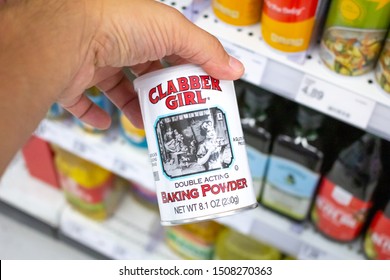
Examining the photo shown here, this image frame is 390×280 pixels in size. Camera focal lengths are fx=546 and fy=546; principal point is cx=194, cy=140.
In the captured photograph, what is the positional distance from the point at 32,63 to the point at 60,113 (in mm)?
839

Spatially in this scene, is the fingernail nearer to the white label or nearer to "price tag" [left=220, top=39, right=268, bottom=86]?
"price tag" [left=220, top=39, right=268, bottom=86]

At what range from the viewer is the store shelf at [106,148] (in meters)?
1.48

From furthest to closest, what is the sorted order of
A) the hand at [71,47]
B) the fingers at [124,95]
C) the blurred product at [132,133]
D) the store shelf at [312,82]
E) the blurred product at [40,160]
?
the blurred product at [40,160], the blurred product at [132,133], the fingers at [124,95], the store shelf at [312,82], the hand at [71,47]

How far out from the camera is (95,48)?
82cm

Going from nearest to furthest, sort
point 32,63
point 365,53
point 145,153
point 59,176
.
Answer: point 32,63 → point 365,53 → point 145,153 → point 59,176

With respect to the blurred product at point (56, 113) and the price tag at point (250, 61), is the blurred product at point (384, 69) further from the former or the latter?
the blurred product at point (56, 113)

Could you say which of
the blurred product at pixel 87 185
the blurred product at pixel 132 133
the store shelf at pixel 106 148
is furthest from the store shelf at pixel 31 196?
the blurred product at pixel 132 133

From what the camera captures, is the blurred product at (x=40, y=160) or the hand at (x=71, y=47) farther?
the blurred product at (x=40, y=160)

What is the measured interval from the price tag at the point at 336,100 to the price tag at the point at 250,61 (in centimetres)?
8

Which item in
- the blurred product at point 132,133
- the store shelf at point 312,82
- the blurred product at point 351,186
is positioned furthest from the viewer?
the blurred product at point 132,133

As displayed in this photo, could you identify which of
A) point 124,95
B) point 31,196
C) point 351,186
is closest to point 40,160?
point 31,196

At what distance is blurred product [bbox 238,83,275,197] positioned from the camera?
47.7 inches
